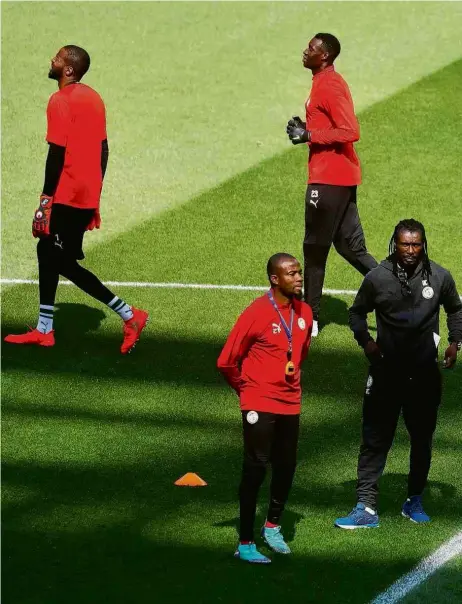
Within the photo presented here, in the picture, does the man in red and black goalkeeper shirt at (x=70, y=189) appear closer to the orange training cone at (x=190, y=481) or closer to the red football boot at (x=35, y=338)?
the red football boot at (x=35, y=338)

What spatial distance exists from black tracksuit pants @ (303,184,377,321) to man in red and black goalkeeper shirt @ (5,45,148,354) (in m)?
1.44

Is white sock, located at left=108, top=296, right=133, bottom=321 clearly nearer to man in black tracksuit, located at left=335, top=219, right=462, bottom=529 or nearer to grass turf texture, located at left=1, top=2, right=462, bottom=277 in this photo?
grass turf texture, located at left=1, top=2, right=462, bottom=277

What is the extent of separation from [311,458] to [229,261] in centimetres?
467

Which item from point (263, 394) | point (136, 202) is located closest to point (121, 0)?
point (136, 202)

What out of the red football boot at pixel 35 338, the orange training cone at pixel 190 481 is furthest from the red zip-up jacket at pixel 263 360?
the red football boot at pixel 35 338

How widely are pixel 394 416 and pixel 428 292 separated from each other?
798 millimetres

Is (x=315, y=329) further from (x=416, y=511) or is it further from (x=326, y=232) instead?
(x=416, y=511)

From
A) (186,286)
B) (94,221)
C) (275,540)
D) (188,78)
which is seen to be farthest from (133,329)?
(188,78)

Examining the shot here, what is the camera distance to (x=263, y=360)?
28.2 feet

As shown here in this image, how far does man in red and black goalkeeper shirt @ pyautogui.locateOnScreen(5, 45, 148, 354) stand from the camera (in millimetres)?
11742

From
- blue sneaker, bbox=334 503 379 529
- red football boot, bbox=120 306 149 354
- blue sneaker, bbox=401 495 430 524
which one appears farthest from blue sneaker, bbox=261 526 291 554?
red football boot, bbox=120 306 149 354

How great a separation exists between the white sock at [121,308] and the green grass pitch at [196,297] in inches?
12.4

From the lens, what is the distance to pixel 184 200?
1647 cm

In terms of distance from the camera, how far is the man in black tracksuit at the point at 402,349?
29.4 feet
